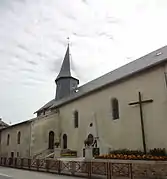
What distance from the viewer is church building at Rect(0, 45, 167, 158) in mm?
15953

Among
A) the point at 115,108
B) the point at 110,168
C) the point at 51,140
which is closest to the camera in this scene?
the point at 110,168

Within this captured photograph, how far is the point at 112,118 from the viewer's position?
64.3ft

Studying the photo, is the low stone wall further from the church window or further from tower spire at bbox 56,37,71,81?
tower spire at bbox 56,37,71,81

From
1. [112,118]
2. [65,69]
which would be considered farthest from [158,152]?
[65,69]

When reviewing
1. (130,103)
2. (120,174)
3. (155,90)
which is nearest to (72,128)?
(130,103)

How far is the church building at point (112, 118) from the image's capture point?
15953mm

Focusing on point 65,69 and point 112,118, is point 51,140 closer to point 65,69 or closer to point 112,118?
point 112,118

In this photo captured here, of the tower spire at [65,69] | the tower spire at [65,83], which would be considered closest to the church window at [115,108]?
the tower spire at [65,83]

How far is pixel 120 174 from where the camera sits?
11531 mm

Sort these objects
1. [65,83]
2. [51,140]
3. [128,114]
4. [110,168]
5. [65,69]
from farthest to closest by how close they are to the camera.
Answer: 1. [65,69]
2. [65,83]
3. [51,140]
4. [128,114]
5. [110,168]

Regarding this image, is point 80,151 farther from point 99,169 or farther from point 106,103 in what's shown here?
point 99,169

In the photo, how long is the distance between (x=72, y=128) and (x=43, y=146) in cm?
441

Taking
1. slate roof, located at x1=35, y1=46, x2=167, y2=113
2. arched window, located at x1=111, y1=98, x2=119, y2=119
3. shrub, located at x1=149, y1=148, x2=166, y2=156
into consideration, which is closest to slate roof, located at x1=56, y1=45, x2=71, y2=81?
slate roof, located at x1=35, y1=46, x2=167, y2=113

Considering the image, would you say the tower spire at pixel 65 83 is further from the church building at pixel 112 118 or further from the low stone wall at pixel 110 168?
the low stone wall at pixel 110 168
